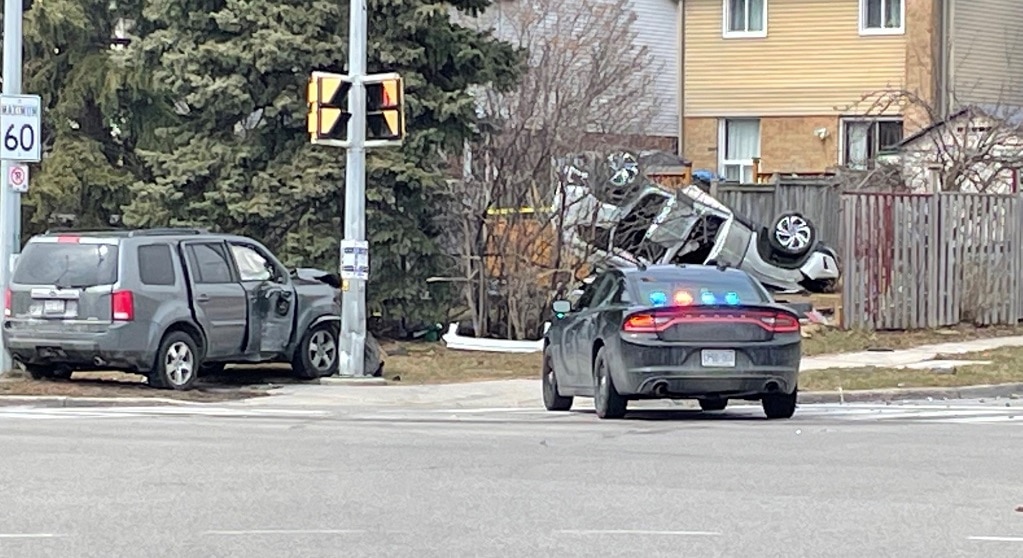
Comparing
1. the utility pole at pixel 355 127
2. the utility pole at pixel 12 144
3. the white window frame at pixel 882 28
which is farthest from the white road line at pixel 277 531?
the white window frame at pixel 882 28

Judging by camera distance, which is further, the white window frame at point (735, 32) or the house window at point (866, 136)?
the white window frame at point (735, 32)

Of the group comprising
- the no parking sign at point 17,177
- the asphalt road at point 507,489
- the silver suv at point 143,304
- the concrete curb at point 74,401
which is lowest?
the concrete curb at point 74,401

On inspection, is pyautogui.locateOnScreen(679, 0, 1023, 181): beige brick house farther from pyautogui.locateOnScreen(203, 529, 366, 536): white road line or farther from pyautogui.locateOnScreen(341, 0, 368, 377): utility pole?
pyautogui.locateOnScreen(203, 529, 366, 536): white road line

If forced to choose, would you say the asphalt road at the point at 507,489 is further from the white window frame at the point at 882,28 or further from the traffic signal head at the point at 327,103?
the white window frame at the point at 882,28

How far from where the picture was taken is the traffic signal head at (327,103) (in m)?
21.5

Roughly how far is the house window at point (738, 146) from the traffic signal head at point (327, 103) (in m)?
25.0

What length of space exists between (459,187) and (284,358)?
242 inches

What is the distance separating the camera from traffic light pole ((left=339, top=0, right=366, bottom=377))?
71.2 feet

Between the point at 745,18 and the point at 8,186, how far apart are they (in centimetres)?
2735

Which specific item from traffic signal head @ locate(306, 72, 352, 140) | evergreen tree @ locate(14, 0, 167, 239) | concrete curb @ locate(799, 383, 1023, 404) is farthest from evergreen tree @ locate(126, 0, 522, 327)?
Answer: concrete curb @ locate(799, 383, 1023, 404)

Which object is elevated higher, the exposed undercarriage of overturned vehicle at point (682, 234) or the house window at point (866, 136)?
the house window at point (866, 136)

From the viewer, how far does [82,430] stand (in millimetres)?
15836

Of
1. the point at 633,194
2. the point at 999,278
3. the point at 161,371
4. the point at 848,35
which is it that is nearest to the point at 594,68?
the point at 633,194

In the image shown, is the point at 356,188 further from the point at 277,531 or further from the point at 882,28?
the point at 882,28
